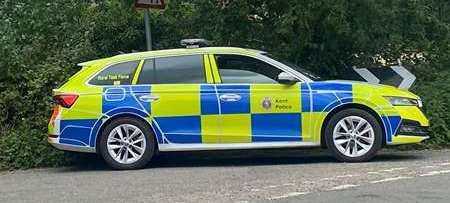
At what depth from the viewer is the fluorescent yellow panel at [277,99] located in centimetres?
999

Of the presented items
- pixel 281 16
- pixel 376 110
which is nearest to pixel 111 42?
pixel 281 16

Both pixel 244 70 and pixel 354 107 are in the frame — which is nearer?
pixel 354 107

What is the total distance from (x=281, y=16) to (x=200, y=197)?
531 cm

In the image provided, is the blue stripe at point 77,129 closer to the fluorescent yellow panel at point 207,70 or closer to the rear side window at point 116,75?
the rear side window at point 116,75

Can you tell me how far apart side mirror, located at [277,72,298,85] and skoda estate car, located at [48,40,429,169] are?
0.5 inches

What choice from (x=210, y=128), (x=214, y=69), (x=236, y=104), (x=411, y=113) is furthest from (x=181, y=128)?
(x=411, y=113)

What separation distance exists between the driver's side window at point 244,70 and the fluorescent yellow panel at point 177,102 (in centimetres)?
45

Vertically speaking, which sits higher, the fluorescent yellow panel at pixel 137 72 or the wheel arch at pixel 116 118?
the fluorescent yellow panel at pixel 137 72

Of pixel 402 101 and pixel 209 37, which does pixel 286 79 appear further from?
pixel 209 37

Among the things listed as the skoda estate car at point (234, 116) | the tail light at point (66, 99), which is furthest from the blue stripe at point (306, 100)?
the tail light at point (66, 99)

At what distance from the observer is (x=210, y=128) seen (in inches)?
396

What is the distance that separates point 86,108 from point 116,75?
599mm

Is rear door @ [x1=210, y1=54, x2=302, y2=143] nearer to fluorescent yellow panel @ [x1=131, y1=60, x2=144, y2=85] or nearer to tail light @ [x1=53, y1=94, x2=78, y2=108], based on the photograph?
fluorescent yellow panel @ [x1=131, y1=60, x2=144, y2=85]

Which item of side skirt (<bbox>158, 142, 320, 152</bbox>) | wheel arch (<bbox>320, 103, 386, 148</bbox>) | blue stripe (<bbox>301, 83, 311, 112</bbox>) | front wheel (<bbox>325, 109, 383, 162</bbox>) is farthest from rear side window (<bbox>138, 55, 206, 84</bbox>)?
front wheel (<bbox>325, 109, 383, 162</bbox>)
